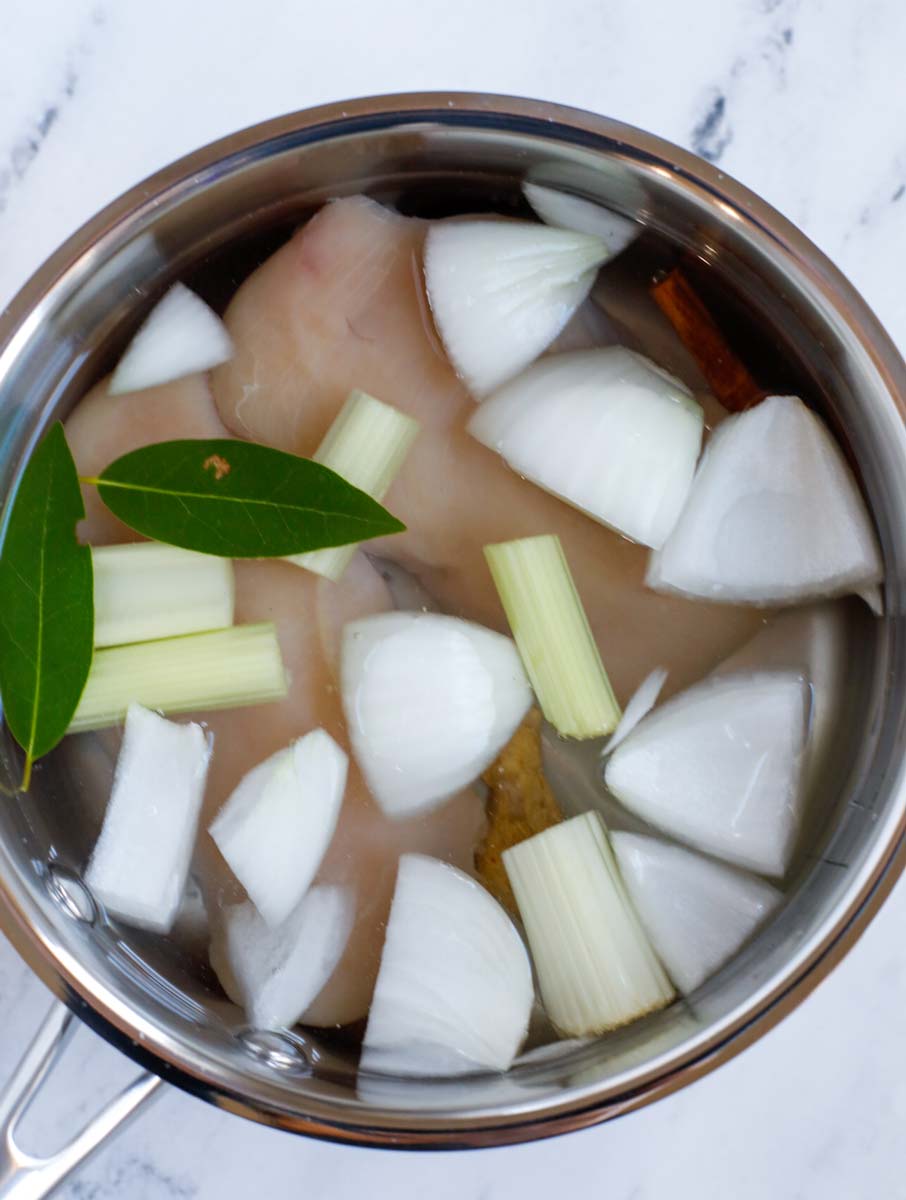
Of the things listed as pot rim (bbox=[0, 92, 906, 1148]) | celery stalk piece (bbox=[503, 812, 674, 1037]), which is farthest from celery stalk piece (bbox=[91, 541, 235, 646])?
celery stalk piece (bbox=[503, 812, 674, 1037])

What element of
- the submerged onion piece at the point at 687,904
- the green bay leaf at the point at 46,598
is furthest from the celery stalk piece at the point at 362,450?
the submerged onion piece at the point at 687,904

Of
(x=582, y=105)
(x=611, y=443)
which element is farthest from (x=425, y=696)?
(x=582, y=105)

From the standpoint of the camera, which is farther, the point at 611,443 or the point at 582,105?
the point at 582,105

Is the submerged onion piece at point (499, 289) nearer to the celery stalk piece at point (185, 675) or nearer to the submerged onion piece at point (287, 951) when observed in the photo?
the celery stalk piece at point (185, 675)

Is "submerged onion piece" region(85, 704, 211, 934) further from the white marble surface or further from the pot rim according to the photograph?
the white marble surface

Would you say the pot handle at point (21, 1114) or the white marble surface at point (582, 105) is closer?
the pot handle at point (21, 1114)

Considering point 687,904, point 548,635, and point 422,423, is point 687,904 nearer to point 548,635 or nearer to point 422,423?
point 548,635

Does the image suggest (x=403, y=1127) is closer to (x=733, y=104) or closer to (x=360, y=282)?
(x=360, y=282)
